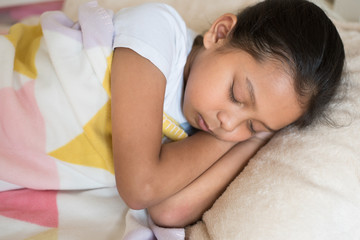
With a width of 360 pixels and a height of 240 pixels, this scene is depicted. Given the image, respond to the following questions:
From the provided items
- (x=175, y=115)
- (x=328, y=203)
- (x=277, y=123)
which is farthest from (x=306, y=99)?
(x=175, y=115)

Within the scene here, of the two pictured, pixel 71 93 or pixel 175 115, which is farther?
pixel 175 115

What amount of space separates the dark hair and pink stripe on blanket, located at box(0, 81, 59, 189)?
502 mm

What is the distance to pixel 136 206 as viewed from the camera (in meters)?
0.78

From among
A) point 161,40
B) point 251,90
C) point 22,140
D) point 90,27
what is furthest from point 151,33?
point 22,140

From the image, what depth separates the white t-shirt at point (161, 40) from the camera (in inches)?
31.7

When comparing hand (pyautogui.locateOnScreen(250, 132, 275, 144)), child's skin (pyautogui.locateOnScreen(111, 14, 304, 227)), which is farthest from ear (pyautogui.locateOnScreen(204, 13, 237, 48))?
hand (pyautogui.locateOnScreen(250, 132, 275, 144))

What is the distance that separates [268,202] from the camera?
75 centimetres

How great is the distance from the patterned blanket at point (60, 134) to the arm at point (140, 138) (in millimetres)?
88

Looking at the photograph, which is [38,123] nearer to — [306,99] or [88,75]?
[88,75]

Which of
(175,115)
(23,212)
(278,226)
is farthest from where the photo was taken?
(175,115)

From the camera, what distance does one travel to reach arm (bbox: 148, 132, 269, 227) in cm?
84

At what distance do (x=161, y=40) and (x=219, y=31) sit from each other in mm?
178

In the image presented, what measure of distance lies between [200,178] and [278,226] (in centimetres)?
22

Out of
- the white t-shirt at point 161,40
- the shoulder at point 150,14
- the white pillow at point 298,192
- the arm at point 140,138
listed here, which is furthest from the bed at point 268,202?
the shoulder at point 150,14
